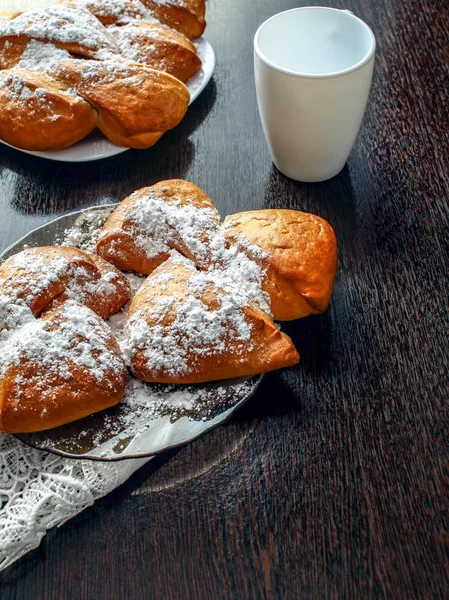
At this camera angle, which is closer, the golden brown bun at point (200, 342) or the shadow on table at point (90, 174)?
the golden brown bun at point (200, 342)

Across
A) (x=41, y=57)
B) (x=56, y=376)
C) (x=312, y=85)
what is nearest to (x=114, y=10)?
(x=41, y=57)

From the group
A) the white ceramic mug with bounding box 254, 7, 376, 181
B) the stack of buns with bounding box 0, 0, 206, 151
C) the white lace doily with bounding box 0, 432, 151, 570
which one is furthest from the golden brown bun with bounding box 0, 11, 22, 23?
the white lace doily with bounding box 0, 432, 151, 570

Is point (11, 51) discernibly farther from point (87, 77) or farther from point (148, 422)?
point (148, 422)

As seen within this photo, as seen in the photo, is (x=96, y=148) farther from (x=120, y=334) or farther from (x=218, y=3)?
(x=218, y=3)

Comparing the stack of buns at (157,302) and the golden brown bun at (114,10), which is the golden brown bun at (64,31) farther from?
the stack of buns at (157,302)

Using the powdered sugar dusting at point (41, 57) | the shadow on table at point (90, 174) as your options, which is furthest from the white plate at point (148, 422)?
the powdered sugar dusting at point (41, 57)

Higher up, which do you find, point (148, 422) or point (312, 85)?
point (312, 85)
